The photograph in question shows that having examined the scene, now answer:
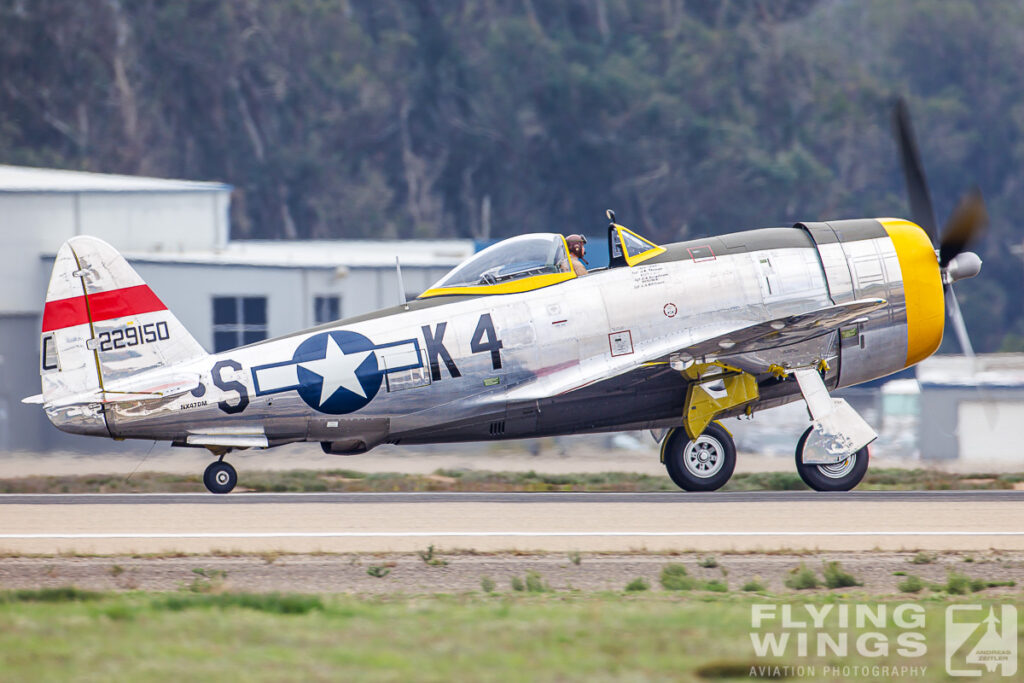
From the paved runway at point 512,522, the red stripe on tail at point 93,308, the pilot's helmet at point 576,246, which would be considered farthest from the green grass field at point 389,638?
the pilot's helmet at point 576,246

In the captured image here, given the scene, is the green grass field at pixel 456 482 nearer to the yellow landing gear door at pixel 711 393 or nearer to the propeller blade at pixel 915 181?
the yellow landing gear door at pixel 711 393

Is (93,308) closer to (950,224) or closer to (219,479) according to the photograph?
(219,479)

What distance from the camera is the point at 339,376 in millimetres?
15656

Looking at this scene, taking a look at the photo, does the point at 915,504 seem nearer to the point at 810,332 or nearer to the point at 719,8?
the point at 810,332

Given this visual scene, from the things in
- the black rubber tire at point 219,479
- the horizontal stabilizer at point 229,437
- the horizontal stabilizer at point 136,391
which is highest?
the horizontal stabilizer at point 136,391

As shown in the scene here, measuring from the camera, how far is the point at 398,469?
19.7m

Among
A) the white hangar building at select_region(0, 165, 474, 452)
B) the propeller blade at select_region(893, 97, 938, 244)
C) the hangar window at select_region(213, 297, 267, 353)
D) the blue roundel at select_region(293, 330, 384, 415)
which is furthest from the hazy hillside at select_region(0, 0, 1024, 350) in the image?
the blue roundel at select_region(293, 330, 384, 415)

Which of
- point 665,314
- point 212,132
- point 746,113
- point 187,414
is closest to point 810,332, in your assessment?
point 665,314

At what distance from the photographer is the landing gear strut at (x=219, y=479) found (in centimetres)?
1647

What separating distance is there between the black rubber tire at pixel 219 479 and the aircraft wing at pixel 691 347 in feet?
11.8

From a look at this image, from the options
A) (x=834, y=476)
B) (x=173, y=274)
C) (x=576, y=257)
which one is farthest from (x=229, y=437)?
(x=173, y=274)

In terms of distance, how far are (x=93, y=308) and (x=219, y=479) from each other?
2.56 m

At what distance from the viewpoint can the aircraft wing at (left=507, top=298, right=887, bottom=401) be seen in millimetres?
15859

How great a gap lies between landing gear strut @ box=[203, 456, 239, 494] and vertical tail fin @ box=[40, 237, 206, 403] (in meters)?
1.49
